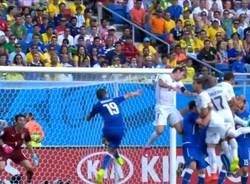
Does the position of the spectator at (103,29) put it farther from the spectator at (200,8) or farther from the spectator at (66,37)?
the spectator at (200,8)

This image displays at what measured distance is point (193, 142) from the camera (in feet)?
64.2

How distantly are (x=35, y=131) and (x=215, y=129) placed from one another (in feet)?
10.8

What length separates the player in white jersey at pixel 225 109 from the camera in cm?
1953

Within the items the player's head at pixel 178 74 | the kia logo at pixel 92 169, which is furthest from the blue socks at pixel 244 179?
the player's head at pixel 178 74

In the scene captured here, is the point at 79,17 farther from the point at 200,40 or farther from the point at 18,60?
the point at 18,60

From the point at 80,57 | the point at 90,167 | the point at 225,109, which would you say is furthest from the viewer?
the point at 80,57

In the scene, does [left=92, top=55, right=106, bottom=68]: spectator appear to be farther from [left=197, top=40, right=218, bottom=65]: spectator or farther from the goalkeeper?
the goalkeeper

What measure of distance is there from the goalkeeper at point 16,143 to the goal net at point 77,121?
0.27m

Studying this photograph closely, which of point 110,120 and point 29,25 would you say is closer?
point 110,120

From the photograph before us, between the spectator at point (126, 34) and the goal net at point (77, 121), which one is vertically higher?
the spectator at point (126, 34)

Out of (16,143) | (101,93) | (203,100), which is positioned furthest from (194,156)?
(16,143)

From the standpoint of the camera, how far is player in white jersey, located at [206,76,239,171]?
64.1 feet

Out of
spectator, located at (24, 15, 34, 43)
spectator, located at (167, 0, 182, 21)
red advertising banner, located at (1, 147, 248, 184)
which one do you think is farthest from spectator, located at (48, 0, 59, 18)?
red advertising banner, located at (1, 147, 248, 184)

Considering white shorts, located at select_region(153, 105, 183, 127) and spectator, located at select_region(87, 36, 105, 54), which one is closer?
white shorts, located at select_region(153, 105, 183, 127)
